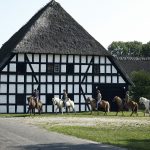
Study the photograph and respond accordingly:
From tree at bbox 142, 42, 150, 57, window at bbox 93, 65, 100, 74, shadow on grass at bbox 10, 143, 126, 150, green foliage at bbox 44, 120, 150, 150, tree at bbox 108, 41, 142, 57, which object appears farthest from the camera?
tree at bbox 108, 41, 142, 57

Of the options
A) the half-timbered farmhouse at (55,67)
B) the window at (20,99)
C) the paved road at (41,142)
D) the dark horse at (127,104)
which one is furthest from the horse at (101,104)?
the paved road at (41,142)

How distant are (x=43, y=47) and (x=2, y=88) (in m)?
5.05

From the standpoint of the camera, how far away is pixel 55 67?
152 feet

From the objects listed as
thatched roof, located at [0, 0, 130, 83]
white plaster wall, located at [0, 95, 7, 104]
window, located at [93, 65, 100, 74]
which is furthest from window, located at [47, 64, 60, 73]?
white plaster wall, located at [0, 95, 7, 104]

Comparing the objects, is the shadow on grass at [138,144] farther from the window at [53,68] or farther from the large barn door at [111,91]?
the large barn door at [111,91]

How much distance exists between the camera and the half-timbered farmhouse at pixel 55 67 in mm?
44781

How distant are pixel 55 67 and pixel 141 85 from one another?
14895mm

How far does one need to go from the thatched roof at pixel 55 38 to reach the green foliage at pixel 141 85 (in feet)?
31.2

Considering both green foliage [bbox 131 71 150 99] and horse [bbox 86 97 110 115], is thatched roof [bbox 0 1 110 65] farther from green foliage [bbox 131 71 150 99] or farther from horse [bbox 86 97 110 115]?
green foliage [bbox 131 71 150 99]

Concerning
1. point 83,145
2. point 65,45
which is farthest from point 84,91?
point 83,145

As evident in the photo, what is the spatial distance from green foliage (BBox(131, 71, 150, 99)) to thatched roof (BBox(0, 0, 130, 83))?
9.51 m

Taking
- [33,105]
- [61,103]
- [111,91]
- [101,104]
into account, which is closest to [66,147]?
[33,105]

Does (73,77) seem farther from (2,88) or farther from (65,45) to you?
(2,88)

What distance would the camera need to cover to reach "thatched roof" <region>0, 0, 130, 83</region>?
149 ft
